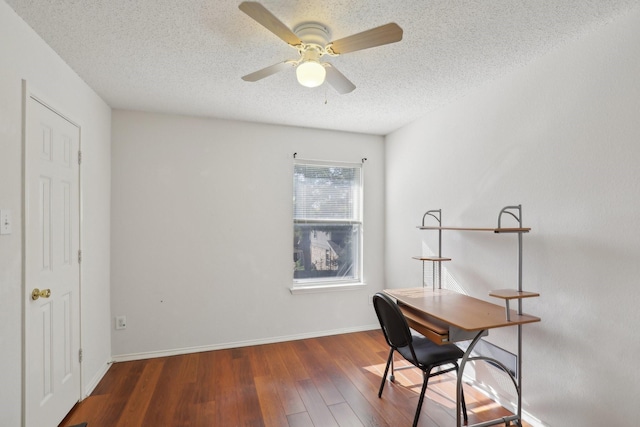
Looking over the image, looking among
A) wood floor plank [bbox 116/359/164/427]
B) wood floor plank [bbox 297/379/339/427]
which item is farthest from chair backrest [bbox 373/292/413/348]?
wood floor plank [bbox 116/359/164/427]

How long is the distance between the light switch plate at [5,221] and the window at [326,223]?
2.39 metres

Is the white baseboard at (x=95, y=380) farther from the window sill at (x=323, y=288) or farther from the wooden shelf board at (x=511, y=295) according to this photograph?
the wooden shelf board at (x=511, y=295)

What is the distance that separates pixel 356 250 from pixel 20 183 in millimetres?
3127

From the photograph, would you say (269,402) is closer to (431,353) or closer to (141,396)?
(141,396)

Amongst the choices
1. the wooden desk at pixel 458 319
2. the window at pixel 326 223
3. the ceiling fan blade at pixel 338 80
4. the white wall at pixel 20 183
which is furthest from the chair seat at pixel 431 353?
the white wall at pixel 20 183

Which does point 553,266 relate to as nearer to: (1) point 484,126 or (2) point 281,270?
(1) point 484,126

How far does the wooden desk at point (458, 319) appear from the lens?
1.84 meters

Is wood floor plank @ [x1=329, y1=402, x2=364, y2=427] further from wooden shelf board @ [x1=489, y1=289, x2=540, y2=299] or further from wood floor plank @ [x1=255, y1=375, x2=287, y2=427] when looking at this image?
wooden shelf board @ [x1=489, y1=289, x2=540, y2=299]

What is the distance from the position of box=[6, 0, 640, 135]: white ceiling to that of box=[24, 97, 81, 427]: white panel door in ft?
1.71

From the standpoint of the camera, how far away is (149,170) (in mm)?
3100

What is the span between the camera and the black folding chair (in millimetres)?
1959

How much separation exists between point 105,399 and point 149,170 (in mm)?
1994

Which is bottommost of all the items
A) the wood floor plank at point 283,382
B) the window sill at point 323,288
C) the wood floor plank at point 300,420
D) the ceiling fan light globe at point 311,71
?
the wood floor plank at point 283,382

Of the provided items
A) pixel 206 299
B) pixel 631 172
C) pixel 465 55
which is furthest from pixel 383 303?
pixel 206 299
